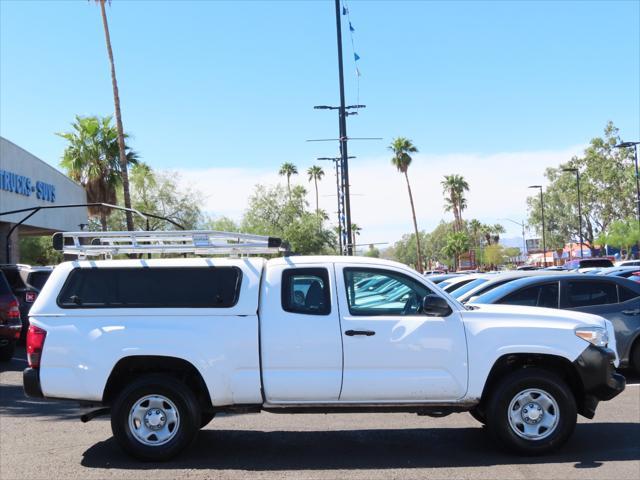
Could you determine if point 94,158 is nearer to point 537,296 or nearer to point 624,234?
point 537,296

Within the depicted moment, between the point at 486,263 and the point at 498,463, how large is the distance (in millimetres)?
110046

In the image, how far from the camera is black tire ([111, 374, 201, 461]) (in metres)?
6.47

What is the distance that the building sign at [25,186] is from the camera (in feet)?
83.1

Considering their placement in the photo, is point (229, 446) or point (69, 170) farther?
point (69, 170)

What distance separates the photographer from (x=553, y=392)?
6.57m

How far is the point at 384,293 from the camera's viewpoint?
6.89 m

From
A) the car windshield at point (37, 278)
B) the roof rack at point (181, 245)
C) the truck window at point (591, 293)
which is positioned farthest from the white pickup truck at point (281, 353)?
the car windshield at point (37, 278)

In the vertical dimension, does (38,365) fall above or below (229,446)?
above

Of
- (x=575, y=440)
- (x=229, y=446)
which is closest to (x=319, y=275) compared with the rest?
(x=229, y=446)

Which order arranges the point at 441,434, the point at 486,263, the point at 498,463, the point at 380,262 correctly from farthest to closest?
the point at 486,263 → the point at 441,434 → the point at 380,262 → the point at 498,463

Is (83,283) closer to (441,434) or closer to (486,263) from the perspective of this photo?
(441,434)

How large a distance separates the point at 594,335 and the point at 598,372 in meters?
0.35

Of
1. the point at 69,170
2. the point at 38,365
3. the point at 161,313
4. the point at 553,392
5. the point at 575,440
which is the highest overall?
the point at 69,170

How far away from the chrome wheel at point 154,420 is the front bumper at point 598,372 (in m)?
3.79
